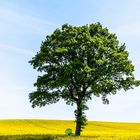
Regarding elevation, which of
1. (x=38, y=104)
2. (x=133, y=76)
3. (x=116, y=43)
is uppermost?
(x=116, y=43)

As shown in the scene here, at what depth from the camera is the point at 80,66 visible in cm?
6178

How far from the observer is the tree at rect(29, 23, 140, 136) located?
207 ft

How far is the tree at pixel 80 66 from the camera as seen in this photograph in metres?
63.1

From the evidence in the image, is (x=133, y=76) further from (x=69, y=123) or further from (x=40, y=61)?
(x=69, y=123)

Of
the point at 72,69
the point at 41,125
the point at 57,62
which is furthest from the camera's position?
the point at 41,125

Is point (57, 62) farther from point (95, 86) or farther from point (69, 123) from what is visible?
point (69, 123)

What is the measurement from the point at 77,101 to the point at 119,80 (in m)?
6.55

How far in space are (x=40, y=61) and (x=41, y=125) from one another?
43.2 meters

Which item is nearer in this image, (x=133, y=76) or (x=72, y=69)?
(x=72, y=69)

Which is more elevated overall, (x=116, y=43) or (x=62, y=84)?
(x=116, y=43)

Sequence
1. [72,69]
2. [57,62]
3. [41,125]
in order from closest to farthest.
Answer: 1. [72,69]
2. [57,62]
3. [41,125]

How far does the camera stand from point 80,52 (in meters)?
64.0

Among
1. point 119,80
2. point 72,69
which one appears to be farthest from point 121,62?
point 72,69

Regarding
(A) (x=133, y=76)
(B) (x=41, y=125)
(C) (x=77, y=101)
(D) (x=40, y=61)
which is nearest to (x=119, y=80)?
(A) (x=133, y=76)
